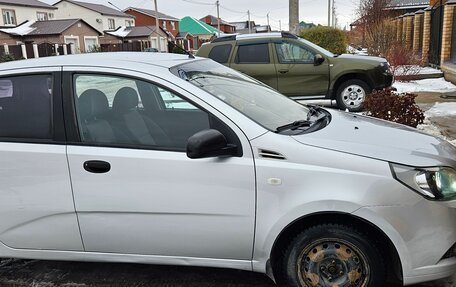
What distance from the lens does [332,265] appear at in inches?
112

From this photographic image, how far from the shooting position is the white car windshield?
10.2 ft

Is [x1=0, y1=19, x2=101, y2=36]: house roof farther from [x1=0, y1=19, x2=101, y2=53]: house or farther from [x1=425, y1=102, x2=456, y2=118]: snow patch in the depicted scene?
[x1=425, y1=102, x2=456, y2=118]: snow patch

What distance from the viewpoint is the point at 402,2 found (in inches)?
1328

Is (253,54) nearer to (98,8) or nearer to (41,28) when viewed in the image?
(41,28)

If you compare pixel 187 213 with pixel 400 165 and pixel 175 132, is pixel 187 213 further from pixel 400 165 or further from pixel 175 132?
pixel 400 165

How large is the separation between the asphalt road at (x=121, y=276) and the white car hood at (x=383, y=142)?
0.98 metres

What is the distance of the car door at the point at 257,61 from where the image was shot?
9898mm

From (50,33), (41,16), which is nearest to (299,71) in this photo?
(50,33)

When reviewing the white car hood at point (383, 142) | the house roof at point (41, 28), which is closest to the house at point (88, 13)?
the house roof at point (41, 28)

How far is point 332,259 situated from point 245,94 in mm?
1389

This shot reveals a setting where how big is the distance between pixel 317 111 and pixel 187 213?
161 centimetres

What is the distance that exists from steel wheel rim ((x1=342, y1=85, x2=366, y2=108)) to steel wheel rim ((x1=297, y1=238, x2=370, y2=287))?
24.4 feet

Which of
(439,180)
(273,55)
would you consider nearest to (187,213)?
(439,180)

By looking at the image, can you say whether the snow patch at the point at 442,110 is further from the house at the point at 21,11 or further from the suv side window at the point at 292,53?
the house at the point at 21,11
